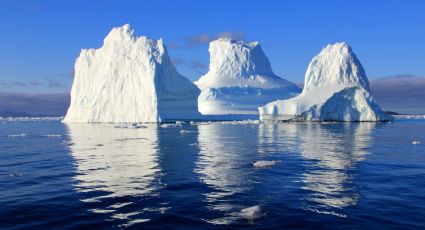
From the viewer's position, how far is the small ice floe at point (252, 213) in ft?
29.2

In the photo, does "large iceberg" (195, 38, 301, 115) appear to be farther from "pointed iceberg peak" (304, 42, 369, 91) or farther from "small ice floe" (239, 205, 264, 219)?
"small ice floe" (239, 205, 264, 219)

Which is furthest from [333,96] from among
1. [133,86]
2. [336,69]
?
[133,86]

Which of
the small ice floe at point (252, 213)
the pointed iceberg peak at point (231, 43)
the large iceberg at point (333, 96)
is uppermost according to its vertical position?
the pointed iceberg peak at point (231, 43)

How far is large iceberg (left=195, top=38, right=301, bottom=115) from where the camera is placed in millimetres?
106375

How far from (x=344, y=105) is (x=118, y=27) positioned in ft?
137

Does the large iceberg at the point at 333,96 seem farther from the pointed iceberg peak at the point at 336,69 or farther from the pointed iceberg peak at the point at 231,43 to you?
the pointed iceberg peak at the point at 231,43

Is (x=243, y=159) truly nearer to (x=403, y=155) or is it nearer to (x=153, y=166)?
(x=153, y=166)

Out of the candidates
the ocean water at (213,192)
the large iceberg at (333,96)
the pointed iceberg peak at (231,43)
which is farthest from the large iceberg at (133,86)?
the pointed iceberg peak at (231,43)

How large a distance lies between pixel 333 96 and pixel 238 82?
5345 centimetres

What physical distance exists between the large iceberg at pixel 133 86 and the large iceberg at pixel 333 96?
591 inches

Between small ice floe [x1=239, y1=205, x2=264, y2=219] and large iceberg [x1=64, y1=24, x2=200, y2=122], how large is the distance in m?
56.3

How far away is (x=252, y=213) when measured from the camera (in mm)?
9000

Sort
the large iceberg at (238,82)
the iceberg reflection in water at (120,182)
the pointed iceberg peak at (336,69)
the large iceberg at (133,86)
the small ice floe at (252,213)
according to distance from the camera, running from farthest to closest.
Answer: the large iceberg at (238,82), the pointed iceberg peak at (336,69), the large iceberg at (133,86), the iceberg reflection in water at (120,182), the small ice floe at (252,213)

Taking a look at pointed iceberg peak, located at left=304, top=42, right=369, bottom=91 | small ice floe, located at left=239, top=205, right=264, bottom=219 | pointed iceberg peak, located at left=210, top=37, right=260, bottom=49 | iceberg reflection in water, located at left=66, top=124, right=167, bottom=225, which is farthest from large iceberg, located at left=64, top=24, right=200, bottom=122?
small ice floe, located at left=239, top=205, right=264, bottom=219
